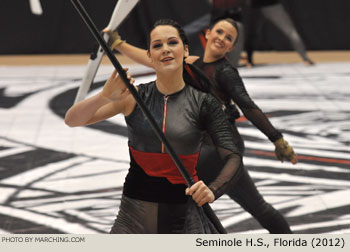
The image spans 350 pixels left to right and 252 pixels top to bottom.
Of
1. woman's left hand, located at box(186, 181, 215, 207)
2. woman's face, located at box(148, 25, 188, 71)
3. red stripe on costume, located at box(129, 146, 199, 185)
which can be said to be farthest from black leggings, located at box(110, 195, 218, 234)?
woman's face, located at box(148, 25, 188, 71)

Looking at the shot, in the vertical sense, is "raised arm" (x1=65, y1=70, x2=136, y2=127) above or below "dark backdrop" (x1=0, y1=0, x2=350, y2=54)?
above

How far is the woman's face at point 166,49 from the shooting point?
308 centimetres

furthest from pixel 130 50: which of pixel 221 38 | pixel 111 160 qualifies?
pixel 111 160

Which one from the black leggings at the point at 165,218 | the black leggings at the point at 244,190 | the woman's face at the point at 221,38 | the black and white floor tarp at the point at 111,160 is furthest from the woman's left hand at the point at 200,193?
the black and white floor tarp at the point at 111,160

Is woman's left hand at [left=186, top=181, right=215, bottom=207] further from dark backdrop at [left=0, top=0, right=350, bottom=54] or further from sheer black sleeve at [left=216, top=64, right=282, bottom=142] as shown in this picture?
dark backdrop at [left=0, top=0, right=350, bottom=54]

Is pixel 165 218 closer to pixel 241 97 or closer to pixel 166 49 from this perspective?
pixel 166 49

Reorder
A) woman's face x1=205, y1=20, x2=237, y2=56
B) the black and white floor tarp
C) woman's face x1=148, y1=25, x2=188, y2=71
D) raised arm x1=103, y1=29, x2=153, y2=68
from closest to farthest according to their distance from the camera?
woman's face x1=148, y1=25, x2=188, y2=71 < woman's face x1=205, y1=20, x2=237, y2=56 < raised arm x1=103, y1=29, x2=153, y2=68 < the black and white floor tarp

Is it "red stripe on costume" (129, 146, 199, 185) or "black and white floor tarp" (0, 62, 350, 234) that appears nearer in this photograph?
"red stripe on costume" (129, 146, 199, 185)

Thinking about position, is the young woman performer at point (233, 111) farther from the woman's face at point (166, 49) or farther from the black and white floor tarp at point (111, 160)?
the woman's face at point (166, 49)

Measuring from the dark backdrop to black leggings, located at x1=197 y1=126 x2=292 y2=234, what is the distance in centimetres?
712

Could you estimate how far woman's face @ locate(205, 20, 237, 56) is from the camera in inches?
170

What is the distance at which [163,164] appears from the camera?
3.10 metres
